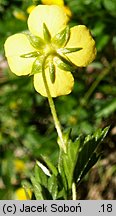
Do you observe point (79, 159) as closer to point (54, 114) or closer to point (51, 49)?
point (54, 114)

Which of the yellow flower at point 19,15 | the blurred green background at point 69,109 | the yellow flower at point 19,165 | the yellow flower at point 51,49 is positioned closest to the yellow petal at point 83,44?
the yellow flower at point 51,49

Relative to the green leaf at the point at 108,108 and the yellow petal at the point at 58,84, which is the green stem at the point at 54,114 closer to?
the yellow petal at the point at 58,84

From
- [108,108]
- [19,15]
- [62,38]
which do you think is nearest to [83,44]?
[62,38]

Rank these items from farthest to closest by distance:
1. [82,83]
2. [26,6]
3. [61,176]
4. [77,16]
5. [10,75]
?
[10,75]
[82,83]
[26,6]
[77,16]
[61,176]

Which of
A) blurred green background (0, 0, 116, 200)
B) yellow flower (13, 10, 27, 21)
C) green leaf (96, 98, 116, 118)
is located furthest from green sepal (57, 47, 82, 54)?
yellow flower (13, 10, 27, 21)

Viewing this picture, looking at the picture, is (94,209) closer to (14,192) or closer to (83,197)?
(14,192)

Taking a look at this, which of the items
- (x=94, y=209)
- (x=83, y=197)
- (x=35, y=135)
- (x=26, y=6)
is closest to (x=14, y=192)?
(x=35, y=135)
